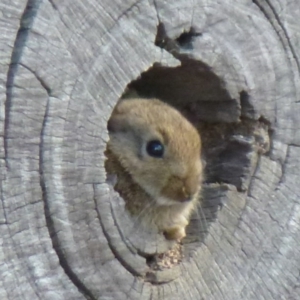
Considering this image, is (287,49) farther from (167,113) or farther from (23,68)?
(23,68)

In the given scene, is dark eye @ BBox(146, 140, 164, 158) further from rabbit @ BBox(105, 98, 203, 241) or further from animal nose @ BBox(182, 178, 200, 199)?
animal nose @ BBox(182, 178, 200, 199)

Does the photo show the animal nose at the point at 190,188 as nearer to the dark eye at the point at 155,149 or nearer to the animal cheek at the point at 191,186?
the animal cheek at the point at 191,186

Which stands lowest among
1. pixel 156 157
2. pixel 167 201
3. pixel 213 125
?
pixel 167 201

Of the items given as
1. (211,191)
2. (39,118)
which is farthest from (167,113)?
(39,118)

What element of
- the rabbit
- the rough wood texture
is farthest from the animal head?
the rough wood texture

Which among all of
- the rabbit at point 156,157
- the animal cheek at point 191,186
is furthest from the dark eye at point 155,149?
the animal cheek at point 191,186

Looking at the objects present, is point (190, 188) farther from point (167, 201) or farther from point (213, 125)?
point (213, 125)

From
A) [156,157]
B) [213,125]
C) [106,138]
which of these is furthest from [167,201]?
[106,138]
